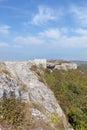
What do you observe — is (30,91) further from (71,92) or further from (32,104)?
(71,92)

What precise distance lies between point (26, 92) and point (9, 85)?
7.97 ft

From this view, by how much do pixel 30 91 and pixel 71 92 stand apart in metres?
18.8

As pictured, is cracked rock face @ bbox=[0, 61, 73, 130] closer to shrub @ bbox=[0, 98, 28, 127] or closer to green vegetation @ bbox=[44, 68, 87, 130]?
shrub @ bbox=[0, 98, 28, 127]

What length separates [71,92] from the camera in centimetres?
4691

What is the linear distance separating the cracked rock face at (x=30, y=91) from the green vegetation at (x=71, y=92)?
685 cm

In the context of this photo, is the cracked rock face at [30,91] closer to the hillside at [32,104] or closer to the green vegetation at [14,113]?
the hillside at [32,104]

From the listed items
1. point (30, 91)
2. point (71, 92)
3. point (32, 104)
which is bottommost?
point (71, 92)

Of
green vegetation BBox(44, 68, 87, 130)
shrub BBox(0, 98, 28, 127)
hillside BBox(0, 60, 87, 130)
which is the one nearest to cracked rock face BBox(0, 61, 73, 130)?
hillside BBox(0, 60, 87, 130)

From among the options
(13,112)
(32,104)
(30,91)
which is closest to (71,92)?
(30,91)

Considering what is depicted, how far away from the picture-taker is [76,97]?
151ft

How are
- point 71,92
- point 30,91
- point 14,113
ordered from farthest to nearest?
point 71,92 → point 30,91 → point 14,113

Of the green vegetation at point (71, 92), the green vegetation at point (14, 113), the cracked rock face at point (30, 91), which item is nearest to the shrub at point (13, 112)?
the green vegetation at point (14, 113)

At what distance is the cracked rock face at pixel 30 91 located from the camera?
2480 centimetres

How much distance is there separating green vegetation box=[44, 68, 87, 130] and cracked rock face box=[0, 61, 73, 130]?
6846 mm
